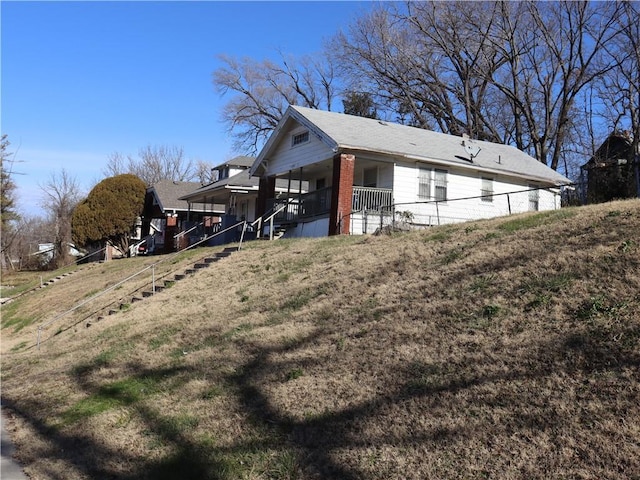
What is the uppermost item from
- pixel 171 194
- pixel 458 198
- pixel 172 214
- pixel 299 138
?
pixel 299 138

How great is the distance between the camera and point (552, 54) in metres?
37.5

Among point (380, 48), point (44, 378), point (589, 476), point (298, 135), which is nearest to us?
point (589, 476)

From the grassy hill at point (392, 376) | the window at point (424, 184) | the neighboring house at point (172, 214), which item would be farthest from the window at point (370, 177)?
the neighboring house at point (172, 214)

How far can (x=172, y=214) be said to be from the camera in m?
38.1

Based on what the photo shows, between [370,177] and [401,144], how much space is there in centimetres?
170

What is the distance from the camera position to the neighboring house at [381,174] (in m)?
19.9

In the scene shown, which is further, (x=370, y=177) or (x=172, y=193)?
(x=172, y=193)

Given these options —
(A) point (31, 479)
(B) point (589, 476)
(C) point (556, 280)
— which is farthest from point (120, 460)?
(C) point (556, 280)

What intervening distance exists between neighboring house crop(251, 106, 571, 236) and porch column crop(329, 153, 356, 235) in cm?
3

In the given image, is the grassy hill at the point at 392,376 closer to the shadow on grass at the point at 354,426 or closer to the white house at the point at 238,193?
the shadow on grass at the point at 354,426

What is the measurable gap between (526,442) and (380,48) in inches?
1552

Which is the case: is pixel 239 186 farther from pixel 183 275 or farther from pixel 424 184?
pixel 183 275

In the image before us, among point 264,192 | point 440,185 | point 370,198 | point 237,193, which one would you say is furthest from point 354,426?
point 237,193

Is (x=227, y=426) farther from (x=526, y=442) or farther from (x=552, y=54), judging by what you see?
(x=552, y=54)
